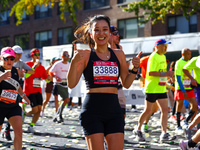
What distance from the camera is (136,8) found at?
18.6m

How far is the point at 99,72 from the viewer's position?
12.1 feet

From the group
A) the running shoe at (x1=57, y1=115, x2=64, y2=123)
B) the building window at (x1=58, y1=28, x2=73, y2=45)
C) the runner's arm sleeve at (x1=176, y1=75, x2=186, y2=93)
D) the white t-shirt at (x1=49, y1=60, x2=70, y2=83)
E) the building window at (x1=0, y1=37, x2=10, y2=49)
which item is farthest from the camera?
the building window at (x1=0, y1=37, x2=10, y2=49)

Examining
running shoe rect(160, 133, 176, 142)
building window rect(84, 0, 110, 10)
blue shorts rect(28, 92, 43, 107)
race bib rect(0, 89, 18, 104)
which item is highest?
building window rect(84, 0, 110, 10)

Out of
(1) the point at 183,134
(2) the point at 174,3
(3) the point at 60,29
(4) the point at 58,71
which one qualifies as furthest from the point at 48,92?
(3) the point at 60,29

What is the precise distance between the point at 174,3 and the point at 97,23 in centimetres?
1189

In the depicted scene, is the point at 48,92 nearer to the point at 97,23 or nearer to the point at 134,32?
the point at 97,23

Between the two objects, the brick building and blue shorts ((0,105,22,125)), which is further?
the brick building

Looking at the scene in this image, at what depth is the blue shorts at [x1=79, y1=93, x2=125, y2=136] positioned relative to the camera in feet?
11.6

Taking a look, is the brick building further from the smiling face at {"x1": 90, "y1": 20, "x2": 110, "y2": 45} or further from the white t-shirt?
the smiling face at {"x1": 90, "y1": 20, "x2": 110, "y2": 45}

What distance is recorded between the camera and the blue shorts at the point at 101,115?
3.54 metres

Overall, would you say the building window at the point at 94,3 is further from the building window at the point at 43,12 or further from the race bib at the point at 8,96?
the race bib at the point at 8,96

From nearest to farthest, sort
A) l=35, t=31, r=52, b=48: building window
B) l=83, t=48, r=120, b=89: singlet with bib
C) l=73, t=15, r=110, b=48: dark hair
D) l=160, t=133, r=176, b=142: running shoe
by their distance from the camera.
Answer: l=83, t=48, r=120, b=89: singlet with bib < l=73, t=15, r=110, b=48: dark hair < l=160, t=133, r=176, b=142: running shoe < l=35, t=31, r=52, b=48: building window

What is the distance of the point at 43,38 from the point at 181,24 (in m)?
16.1

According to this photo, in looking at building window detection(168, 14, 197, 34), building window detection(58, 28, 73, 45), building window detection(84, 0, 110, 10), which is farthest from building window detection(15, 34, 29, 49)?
building window detection(168, 14, 197, 34)
